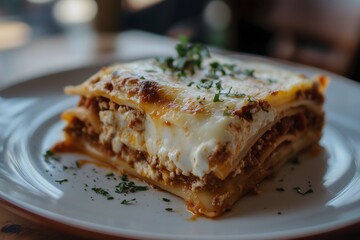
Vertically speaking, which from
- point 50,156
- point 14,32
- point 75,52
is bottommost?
point 14,32

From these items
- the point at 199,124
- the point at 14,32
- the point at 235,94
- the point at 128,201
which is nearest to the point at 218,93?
the point at 235,94

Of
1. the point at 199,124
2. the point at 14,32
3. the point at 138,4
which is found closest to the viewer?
the point at 199,124

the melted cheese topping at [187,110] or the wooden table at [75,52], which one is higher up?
the melted cheese topping at [187,110]

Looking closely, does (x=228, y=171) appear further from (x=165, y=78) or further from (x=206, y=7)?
(x=206, y=7)

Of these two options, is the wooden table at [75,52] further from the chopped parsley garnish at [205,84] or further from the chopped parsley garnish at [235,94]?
the chopped parsley garnish at [235,94]

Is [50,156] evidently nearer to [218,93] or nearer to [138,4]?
[218,93]

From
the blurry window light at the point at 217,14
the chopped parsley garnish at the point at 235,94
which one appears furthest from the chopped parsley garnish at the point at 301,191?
the blurry window light at the point at 217,14

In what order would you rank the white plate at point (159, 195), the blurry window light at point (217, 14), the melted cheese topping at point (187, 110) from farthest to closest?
1. the blurry window light at point (217, 14)
2. the melted cheese topping at point (187, 110)
3. the white plate at point (159, 195)

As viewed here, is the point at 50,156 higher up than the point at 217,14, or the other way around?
the point at 50,156
